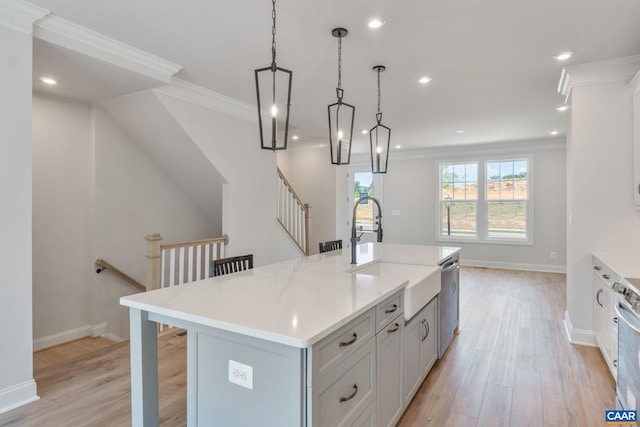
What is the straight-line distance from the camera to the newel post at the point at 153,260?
321 cm

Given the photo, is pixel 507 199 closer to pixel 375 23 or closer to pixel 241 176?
pixel 241 176

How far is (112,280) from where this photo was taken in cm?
425

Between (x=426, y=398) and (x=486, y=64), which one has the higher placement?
(x=486, y=64)

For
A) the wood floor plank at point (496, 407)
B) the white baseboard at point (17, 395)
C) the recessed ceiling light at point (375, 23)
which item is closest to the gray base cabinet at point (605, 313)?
the wood floor plank at point (496, 407)

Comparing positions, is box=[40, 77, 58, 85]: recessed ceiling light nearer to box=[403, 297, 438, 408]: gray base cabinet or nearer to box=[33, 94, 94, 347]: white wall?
box=[33, 94, 94, 347]: white wall

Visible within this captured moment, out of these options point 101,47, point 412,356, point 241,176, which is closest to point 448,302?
point 412,356

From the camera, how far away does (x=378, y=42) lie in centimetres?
274

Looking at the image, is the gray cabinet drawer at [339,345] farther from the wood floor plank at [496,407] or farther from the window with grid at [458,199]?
the window with grid at [458,199]

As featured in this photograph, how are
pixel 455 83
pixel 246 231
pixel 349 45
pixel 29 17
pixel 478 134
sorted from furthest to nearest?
pixel 478 134, pixel 246 231, pixel 455 83, pixel 349 45, pixel 29 17

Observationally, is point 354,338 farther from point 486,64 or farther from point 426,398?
point 486,64

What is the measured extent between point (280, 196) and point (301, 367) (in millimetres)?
4221

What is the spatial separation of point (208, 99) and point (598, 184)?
13.4 ft

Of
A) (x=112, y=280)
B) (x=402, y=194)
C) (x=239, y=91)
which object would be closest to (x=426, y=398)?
(x=239, y=91)

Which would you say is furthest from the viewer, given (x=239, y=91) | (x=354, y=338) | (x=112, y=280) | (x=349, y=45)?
→ (x=112, y=280)
